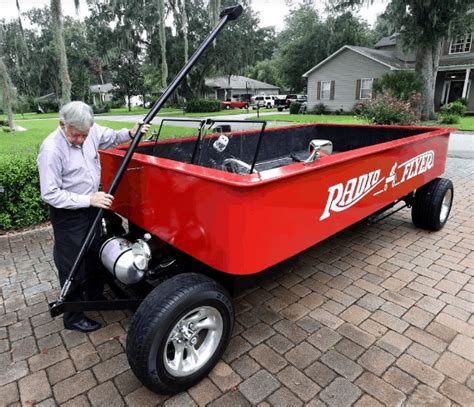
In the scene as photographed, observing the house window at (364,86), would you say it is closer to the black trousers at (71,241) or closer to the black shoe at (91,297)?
the black shoe at (91,297)

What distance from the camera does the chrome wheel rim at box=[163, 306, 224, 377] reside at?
2119 millimetres

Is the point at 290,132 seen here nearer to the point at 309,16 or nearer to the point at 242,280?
the point at 242,280

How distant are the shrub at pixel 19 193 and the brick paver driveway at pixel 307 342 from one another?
0.85 m

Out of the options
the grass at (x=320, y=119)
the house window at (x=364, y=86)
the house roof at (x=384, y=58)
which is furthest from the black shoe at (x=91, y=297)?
the house window at (x=364, y=86)

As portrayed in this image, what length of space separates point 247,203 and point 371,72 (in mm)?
27199

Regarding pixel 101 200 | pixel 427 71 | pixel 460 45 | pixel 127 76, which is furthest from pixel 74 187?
pixel 127 76

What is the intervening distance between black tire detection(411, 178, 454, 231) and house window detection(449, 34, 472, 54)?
2616 cm

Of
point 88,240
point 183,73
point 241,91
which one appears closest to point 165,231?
point 88,240

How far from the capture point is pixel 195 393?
2.19m

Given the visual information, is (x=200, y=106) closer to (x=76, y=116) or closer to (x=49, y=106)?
(x=49, y=106)

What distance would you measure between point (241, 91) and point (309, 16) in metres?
17.3

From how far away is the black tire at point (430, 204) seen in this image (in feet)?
14.6

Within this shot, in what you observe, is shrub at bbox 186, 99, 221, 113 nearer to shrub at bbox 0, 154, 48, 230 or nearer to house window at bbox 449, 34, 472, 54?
house window at bbox 449, 34, 472, 54

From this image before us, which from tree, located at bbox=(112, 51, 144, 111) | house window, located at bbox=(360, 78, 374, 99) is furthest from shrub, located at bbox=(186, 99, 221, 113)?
house window, located at bbox=(360, 78, 374, 99)
